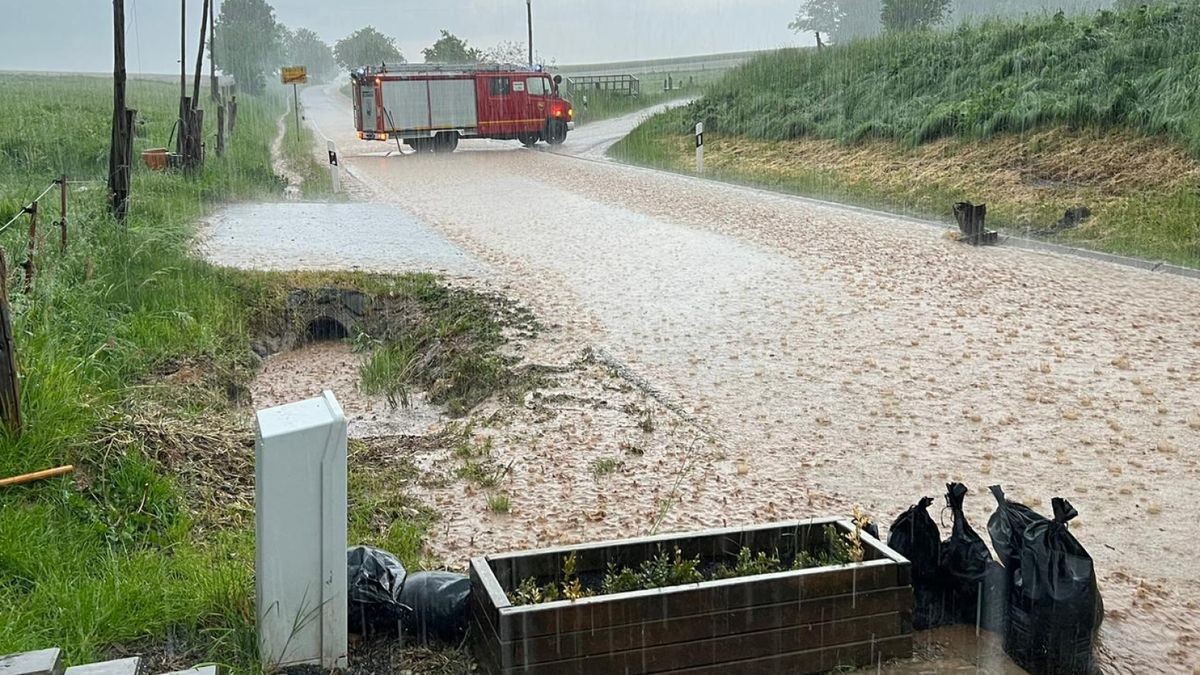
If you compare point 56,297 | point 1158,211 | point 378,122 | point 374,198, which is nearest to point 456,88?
point 378,122

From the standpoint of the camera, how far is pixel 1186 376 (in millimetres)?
8453

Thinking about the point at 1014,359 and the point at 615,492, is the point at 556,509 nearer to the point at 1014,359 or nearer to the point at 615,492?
the point at 615,492

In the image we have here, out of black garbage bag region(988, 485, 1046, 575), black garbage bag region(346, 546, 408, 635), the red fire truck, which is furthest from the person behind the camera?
the red fire truck

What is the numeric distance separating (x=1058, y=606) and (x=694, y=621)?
1.39 m

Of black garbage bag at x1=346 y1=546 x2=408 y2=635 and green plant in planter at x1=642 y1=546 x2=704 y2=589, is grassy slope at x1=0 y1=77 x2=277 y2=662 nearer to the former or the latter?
black garbage bag at x1=346 y1=546 x2=408 y2=635

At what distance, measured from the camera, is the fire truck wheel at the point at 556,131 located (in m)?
38.2

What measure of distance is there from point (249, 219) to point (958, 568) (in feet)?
49.5

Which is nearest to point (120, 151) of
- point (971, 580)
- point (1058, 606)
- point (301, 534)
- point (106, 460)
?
point (106, 460)

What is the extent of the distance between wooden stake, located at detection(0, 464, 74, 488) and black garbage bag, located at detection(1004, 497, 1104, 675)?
13.2 feet

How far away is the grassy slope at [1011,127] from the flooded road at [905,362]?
8.15 feet

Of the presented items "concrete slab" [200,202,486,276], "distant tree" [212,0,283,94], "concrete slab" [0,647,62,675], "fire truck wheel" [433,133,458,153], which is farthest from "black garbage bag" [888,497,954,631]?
"distant tree" [212,0,283,94]

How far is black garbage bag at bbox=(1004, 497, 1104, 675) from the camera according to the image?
4.32m

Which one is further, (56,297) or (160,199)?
(160,199)

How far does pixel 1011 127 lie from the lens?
2070 centimetres
